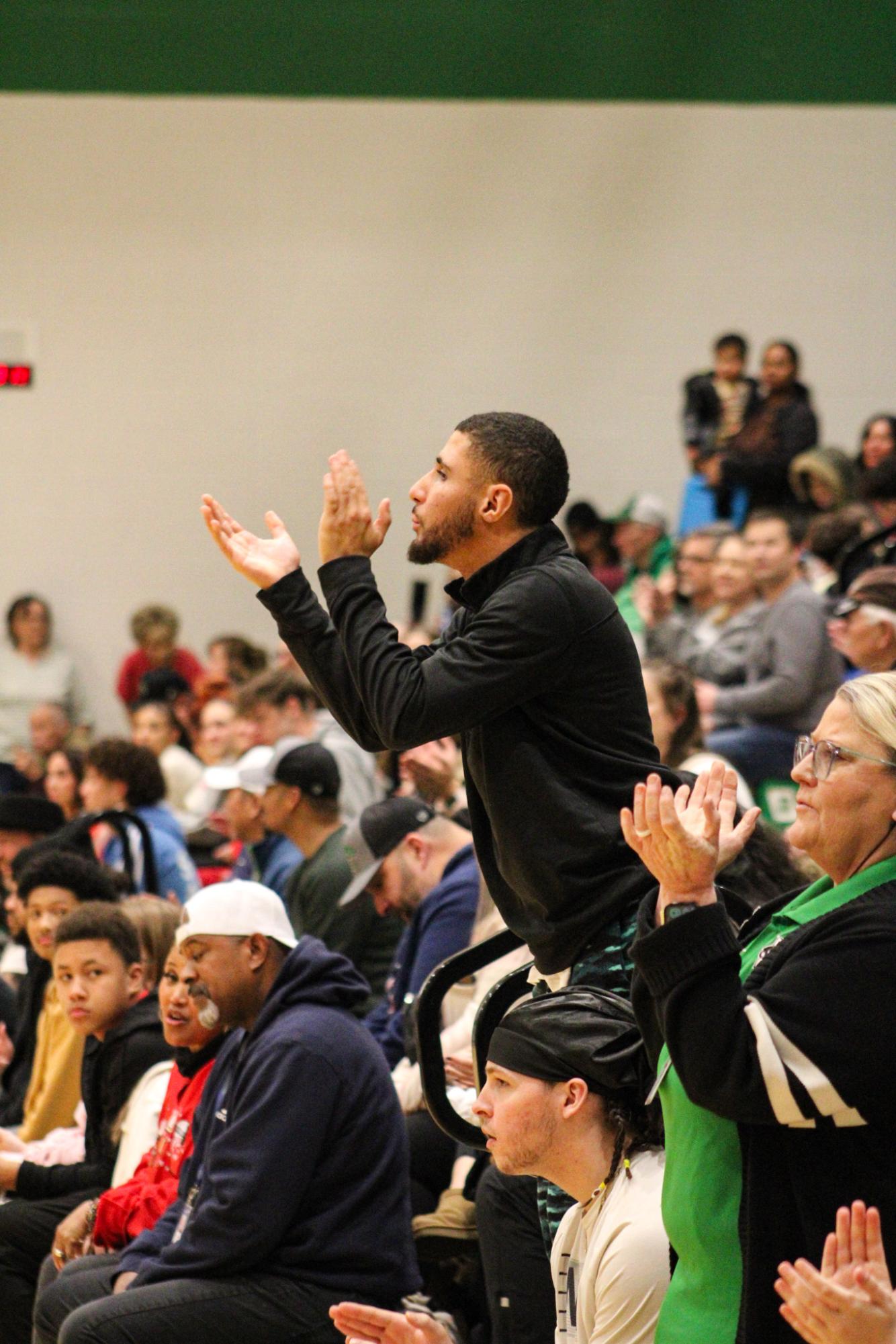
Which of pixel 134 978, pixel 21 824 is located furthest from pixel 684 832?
pixel 21 824

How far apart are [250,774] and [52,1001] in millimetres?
939

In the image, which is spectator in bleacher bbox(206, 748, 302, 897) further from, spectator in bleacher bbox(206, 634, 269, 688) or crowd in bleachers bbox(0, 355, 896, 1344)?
spectator in bleacher bbox(206, 634, 269, 688)

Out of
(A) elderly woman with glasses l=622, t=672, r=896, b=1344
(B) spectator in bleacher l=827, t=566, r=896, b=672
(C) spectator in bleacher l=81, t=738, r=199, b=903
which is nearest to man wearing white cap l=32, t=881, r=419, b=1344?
(A) elderly woman with glasses l=622, t=672, r=896, b=1344

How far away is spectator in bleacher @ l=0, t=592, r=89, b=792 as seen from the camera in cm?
995

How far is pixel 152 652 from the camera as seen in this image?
9.76 metres

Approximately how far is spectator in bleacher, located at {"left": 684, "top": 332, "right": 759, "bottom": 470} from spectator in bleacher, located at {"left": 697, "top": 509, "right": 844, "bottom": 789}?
3057 mm

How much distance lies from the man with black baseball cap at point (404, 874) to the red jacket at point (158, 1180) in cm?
60

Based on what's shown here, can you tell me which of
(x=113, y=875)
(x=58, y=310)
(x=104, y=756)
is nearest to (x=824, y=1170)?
(x=113, y=875)

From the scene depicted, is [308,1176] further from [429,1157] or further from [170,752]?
[170,752]

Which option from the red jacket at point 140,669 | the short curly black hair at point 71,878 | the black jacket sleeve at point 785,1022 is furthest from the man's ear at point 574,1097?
the red jacket at point 140,669

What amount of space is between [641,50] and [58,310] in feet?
12.3

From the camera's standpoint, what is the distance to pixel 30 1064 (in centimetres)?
462

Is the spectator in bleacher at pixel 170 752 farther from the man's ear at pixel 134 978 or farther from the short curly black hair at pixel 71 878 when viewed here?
the man's ear at pixel 134 978

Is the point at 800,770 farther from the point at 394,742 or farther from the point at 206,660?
the point at 206,660
